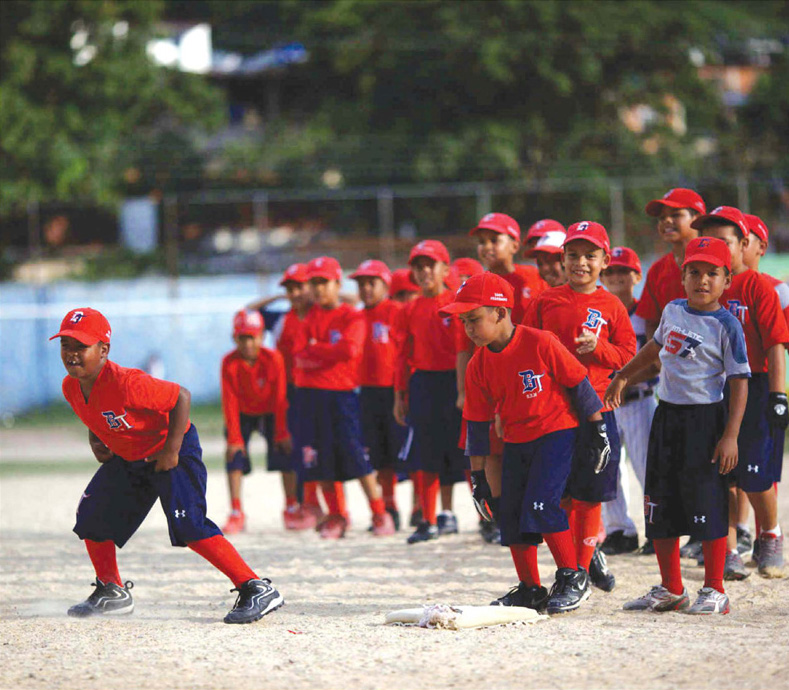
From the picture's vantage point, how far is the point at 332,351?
870 centimetres

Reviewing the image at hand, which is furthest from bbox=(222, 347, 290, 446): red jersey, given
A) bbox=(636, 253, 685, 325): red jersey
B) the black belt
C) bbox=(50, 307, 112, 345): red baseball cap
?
bbox=(50, 307, 112, 345): red baseball cap

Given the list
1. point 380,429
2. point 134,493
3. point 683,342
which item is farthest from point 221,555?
point 380,429

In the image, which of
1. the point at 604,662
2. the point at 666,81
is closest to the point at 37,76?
the point at 666,81

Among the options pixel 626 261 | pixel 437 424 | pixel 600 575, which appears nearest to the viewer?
pixel 600 575

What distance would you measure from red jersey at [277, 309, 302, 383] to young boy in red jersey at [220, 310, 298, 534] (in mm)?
152

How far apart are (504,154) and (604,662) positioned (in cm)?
2193

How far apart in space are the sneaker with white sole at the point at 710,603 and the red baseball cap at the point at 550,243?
2.46m

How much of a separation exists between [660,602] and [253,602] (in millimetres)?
2041

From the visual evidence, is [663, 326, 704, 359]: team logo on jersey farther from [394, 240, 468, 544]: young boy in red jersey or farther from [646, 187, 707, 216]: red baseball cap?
[394, 240, 468, 544]: young boy in red jersey

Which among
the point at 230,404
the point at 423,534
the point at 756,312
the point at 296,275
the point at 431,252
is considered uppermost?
the point at 431,252

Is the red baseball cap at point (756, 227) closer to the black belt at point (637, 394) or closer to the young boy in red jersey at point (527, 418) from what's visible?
the black belt at point (637, 394)

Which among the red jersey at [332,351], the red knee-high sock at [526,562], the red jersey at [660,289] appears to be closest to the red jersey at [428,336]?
the red jersey at [332,351]

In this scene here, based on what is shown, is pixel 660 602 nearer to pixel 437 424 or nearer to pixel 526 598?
pixel 526 598

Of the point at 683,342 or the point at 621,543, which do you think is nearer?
the point at 683,342
